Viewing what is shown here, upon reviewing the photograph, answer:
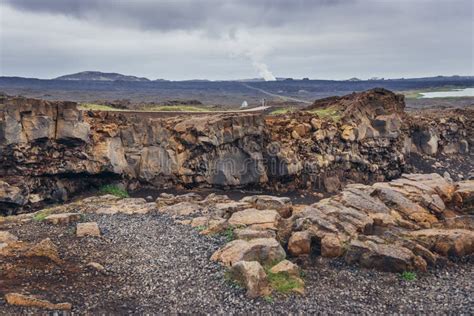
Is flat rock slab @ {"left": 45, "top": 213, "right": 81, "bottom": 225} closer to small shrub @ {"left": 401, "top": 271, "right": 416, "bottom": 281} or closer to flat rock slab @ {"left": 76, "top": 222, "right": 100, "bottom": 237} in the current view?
flat rock slab @ {"left": 76, "top": 222, "right": 100, "bottom": 237}

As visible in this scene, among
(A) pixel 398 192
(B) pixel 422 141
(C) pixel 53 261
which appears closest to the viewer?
(C) pixel 53 261

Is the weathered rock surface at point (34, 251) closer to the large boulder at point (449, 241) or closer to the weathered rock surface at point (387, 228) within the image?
the weathered rock surface at point (387, 228)

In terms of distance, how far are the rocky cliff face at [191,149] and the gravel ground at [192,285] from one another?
13.6 metres

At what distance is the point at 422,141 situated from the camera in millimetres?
44500

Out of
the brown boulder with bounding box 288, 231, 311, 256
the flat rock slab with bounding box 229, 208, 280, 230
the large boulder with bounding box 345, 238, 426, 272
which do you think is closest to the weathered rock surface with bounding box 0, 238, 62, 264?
the flat rock slab with bounding box 229, 208, 280, 230

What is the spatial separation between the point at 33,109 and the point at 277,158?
1683cm

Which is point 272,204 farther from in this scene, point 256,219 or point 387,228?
point 387,228

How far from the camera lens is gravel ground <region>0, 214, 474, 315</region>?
11.5 m

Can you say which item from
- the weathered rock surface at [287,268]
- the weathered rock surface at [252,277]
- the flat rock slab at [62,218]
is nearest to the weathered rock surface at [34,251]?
the flat rock slab at [62,218]

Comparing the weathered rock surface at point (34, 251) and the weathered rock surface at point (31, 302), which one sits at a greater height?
the weathered rock surface at point (34, 251)

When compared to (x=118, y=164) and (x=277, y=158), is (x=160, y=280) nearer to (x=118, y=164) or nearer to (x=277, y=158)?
(x=118, y=164)

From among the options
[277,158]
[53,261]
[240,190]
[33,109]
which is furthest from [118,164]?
[53,261]

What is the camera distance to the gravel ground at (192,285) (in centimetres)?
1152

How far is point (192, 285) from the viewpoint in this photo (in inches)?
498
